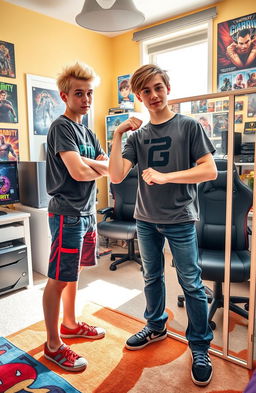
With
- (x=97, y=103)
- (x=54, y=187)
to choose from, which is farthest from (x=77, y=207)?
(x=97, y=103)

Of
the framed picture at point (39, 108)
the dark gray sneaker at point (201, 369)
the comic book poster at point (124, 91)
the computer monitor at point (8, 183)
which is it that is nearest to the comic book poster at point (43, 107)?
the framed picture at point (39, 108)

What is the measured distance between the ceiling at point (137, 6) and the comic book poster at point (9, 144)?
1.28 m

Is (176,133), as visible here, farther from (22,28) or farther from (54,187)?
(22,28)

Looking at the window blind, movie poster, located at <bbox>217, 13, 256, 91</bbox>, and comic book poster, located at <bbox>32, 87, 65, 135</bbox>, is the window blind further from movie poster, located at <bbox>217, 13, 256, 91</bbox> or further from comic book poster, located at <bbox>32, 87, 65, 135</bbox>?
comic book poster, located at <bbox>32, 87, 65, 135</bbox>

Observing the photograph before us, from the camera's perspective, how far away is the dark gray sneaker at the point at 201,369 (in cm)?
163

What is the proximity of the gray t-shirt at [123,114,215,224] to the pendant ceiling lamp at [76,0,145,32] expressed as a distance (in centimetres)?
99

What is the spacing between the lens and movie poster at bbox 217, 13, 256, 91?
10.6ft

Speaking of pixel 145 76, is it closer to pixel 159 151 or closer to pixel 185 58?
pixel 159 151

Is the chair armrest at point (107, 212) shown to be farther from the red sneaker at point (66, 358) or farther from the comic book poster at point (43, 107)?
the red sneaker at point (66, 358)

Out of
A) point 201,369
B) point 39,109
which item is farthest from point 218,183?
point 39,109

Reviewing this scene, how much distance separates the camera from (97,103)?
170 inches

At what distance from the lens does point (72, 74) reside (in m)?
1.70

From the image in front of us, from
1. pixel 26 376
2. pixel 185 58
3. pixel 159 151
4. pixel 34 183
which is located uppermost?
pixel 185 58

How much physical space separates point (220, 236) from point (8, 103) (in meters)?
2.44
